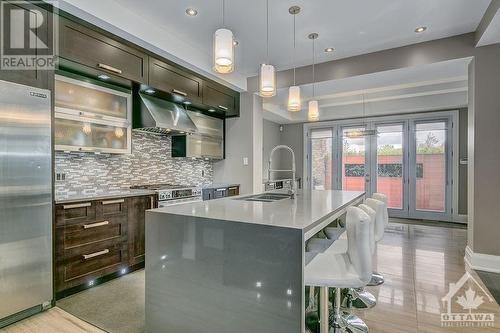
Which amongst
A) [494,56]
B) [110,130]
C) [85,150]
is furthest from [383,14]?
[85,150]

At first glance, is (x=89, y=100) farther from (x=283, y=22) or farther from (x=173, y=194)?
(x=283, y=22)

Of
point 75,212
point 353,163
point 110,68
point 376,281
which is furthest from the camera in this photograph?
point 353,163

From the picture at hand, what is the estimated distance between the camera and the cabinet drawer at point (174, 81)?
11.1 ft

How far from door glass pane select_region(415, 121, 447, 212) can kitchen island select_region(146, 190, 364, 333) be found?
222 inches

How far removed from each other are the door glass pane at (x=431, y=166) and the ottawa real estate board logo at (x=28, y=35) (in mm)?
6983

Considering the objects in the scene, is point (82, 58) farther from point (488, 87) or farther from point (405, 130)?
point (405, 130)

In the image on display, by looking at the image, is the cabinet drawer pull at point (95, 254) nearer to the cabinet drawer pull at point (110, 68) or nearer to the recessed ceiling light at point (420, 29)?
the cabinet drawer pull at point (110, 68)

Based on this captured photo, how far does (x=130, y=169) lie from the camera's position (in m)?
3.70

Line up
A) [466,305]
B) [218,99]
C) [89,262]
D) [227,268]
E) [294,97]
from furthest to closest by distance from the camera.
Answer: [218,99] < [294,97] < [89,262] < [466,305] < [227,268]

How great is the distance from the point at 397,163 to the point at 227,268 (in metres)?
6.36

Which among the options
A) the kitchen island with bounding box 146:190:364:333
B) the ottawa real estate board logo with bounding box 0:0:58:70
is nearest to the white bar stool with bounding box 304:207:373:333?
the kitchen island with bounding box 146:190:364:333

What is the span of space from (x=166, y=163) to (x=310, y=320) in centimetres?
306

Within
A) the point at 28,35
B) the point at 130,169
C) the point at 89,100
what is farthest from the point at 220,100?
the point at 28,35

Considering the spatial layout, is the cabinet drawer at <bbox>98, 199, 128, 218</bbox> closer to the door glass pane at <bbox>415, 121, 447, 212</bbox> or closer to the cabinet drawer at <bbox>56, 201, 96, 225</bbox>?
the cabinet drawer at <bbox>56, 201, 96, 225</bbox>
